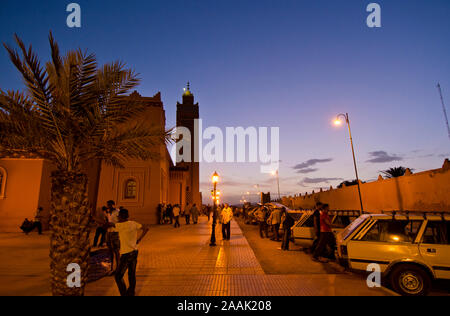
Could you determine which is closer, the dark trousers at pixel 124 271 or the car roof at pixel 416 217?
the dark trousers at pixel 124 271

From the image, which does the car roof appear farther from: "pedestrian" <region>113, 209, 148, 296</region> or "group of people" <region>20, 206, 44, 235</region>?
"group of people" <region>20, 206, 44, 235</region>

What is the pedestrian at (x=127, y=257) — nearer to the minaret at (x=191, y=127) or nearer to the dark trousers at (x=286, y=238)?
the dark trousers at (x=286, y=238)

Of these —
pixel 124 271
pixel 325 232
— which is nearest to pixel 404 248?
pixel 325 232

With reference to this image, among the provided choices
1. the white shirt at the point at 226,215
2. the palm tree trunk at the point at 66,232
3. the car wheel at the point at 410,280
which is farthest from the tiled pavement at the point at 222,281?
the white shirt at the point at 226,215

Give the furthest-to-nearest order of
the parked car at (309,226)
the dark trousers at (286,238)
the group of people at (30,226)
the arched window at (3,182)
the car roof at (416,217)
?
the arched window at (3,182), the group of people at (30,226), the dark trousers at (286,238), the parked car at (309,226), the car roof at (416,217)

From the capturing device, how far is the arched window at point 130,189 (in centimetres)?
2128

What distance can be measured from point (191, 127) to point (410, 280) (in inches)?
2336

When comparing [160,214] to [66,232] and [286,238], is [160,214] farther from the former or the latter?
[66,232]

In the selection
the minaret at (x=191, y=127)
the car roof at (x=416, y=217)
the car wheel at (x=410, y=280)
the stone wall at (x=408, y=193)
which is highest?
the minaret at (x=191, y=127)

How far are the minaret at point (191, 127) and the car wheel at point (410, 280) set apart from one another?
158ft

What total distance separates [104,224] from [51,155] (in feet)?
5.95

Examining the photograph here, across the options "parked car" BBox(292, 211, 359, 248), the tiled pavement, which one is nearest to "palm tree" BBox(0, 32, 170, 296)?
the tiled pavement

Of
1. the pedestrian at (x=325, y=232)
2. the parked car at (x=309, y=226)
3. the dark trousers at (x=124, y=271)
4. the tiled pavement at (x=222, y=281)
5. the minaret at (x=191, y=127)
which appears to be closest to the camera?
the dark trousers at (x=124, y=271)

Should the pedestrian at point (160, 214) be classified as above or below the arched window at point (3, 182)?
below
